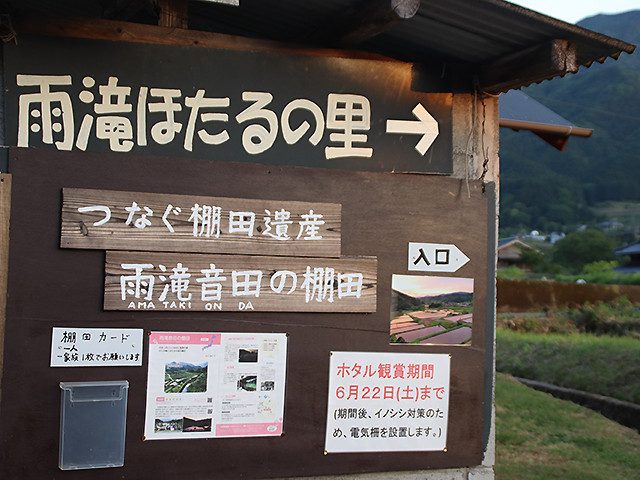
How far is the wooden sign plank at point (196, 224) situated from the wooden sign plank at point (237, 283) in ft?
0.21

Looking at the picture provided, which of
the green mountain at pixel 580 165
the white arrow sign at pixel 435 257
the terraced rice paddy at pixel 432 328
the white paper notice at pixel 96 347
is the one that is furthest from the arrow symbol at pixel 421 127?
the green mountain at pixel 580 165

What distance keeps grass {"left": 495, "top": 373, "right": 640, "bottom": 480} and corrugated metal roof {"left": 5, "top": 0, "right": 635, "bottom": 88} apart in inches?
182

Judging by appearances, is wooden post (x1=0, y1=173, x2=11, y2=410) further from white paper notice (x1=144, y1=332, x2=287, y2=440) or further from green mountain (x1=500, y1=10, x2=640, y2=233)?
green mountain (x1=500, y1=10, x2=640, y2=233)

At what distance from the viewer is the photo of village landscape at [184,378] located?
3.47 metres

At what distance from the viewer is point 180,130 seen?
140 inches

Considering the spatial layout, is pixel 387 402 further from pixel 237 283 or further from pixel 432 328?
pixel 237 283

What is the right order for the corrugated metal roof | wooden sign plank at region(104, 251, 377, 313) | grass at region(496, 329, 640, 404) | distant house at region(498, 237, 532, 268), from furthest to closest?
distant house at region(498, 237, 532, 268)
grass at region(496, 329, 640, 404)
wooden sign plank at region(104, 251, 377, 313)
the corrugated metal roof

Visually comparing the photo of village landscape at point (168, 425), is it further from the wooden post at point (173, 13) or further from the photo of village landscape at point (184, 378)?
the wooden post at point (173, 13)

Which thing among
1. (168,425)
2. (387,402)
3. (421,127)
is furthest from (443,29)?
(168,425)

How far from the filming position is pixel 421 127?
3871mm

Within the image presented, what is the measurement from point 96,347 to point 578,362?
10313 mm

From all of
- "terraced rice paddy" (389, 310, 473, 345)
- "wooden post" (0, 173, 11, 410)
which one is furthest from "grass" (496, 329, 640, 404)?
"wooden post" (0, 173, 11, 410)

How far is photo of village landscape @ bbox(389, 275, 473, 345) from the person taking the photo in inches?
150

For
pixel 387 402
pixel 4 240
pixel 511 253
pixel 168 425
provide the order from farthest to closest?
pixel 511 253 → pixel 387 402 → pixel 168 425 → pixel 4 240
